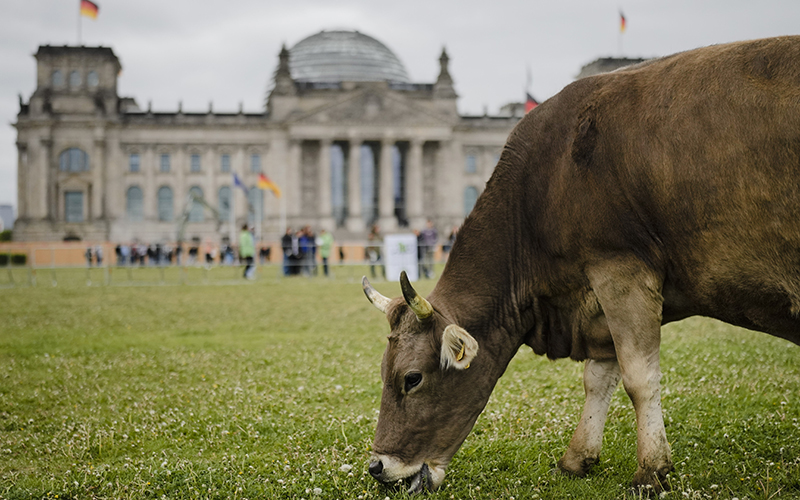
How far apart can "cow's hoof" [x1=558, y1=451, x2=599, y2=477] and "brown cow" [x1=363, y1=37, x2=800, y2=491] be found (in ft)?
1.91

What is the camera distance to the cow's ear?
3482 millimetres

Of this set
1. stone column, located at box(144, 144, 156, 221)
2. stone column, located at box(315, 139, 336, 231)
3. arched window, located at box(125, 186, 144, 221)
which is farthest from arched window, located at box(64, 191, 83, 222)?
stone column, located at box(315, 139, 336, 231)

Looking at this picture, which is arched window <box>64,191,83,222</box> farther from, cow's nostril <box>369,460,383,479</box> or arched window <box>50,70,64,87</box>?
cow's nostril <box>369,460,383,479</box>

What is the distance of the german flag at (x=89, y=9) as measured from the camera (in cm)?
6175

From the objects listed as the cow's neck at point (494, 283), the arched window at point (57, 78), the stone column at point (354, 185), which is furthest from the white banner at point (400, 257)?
the arched window at point (57, 78)

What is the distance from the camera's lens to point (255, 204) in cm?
7694

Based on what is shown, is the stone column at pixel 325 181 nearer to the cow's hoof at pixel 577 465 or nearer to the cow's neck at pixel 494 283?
the cow's hoof at pixel 577 465

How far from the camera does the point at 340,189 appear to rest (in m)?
77.9

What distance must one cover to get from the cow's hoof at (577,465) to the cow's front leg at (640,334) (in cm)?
69

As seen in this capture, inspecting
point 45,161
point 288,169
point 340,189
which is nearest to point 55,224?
point 45,161

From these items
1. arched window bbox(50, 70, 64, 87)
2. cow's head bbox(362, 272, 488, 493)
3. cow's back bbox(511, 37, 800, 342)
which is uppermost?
arched window bbox(50, 70, 64, 87)

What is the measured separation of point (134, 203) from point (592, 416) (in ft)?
262

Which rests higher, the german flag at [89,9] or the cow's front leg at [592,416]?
the german flag at [89,9]

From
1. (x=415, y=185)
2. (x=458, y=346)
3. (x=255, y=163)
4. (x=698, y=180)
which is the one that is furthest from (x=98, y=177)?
(x=698, y=180)
